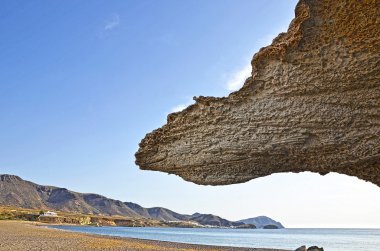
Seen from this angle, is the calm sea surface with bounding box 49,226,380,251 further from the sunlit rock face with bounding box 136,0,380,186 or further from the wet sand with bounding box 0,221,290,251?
the sunlit rock face with bounding box 136,0,380,186

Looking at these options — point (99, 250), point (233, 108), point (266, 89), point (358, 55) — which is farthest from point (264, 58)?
point (99, 250)

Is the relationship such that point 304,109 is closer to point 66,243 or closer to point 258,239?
point 66,243

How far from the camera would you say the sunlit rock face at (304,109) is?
6477mm

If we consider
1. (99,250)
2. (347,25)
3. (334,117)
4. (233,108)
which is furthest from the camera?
(99,250)

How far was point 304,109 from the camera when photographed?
693cm

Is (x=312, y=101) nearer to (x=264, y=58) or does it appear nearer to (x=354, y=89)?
(x=354, y=89)

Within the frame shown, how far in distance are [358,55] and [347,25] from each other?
1.85 feet

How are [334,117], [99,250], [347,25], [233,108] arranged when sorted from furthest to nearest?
1. [99,250]
2. [233,108]
3. [334,117]
4. [347,25]

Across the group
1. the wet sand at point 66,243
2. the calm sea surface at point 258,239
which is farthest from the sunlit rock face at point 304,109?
the calm sea surface at point 258,239

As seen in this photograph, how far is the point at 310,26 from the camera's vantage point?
663 centimetres

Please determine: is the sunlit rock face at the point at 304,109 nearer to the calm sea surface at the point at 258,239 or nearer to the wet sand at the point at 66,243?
the wet sand at the point at 66,243

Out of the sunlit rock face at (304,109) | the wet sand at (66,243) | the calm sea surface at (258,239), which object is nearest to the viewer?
the sunlit rock face at (304,109)

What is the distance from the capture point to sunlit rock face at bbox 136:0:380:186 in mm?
6477

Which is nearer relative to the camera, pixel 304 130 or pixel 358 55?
pixel 358 55
